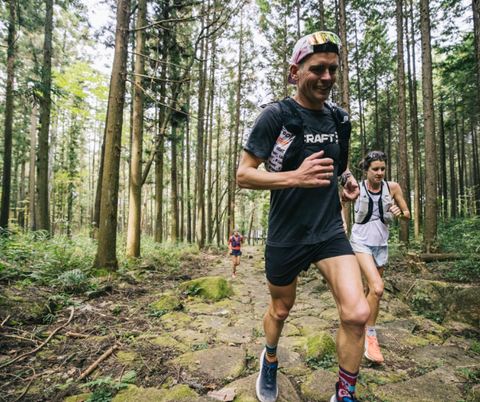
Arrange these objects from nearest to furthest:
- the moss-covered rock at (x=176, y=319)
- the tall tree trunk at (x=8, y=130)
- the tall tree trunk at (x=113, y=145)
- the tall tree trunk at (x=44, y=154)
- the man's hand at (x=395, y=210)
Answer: the man's hand at (x=395, y=210)
the moss-covered rock at (x=176, y=319)
the tall tree trunk at (x=113, y=145)
the tall tree trunk at (x=44, y=154)
the tall tree trunk at (x=8, y=130)

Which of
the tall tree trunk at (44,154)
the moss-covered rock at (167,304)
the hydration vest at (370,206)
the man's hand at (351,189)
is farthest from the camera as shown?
the tall tree trunk at (44,154)

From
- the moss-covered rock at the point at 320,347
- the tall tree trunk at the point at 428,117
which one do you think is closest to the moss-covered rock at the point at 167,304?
the moss-covered rock at the point at 320,347

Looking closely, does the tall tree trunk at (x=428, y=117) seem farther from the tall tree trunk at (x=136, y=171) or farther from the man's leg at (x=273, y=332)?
the tall tree trunk at (x=136, y=171)

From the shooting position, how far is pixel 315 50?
1.85m

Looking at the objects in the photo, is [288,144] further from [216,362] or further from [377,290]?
[216,362]

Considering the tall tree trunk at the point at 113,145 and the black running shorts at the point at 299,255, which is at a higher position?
the tall tree trunk at the point at 113,145

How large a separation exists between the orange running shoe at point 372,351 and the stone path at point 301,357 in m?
0.08

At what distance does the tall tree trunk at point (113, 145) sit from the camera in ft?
19.4

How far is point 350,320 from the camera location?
1.59m

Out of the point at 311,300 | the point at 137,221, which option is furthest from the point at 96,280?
the point at 311,300

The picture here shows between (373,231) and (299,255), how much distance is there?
1911mm

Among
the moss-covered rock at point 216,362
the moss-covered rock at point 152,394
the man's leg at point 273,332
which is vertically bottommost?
the moss-covered rock at point 216,362

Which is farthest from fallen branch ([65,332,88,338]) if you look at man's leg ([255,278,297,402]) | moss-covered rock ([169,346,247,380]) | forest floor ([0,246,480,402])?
man's leg ([255,278,297,402])

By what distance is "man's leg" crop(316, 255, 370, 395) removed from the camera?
1.58 meters
